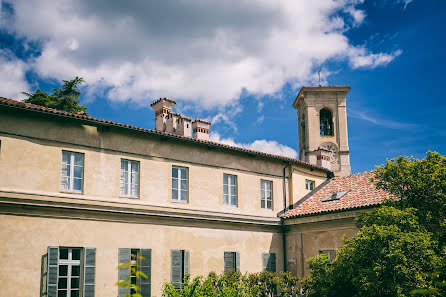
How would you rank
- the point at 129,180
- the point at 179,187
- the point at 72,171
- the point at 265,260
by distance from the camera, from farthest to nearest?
the point at 265,260 < the point at 179,187 < the point at 129,180 < the point at 72,171

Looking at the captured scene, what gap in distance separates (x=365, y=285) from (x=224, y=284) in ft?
22.3

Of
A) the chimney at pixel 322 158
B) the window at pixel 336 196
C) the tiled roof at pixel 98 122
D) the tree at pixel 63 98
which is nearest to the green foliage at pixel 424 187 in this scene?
the window at pixel 336 196

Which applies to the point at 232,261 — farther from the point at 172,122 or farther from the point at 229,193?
the point at 172,122

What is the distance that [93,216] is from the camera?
1634 centimetres

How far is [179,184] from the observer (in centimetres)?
1909

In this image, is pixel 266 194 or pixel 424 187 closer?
pixel 424 187

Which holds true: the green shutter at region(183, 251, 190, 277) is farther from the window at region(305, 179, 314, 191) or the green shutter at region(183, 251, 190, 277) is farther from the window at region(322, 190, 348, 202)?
the window at region(305, 179, 314, 191)

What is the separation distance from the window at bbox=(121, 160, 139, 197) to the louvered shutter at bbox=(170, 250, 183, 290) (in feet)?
8.94

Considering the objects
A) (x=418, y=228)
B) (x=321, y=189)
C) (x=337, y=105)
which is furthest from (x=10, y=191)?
(x=337, y=105)

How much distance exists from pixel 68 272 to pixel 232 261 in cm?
722

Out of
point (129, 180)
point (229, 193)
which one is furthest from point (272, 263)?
point (129, 180)

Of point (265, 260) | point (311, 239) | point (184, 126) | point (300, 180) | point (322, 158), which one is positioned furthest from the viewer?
point (322, 158)

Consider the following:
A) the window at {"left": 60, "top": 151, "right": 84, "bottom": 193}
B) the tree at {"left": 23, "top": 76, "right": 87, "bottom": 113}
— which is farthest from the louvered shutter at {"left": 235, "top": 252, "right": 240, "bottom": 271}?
the tree at {"left": 23, "top": 76, "right": 87, "bottom": 113}

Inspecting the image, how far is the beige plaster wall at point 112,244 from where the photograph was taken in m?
14.5
